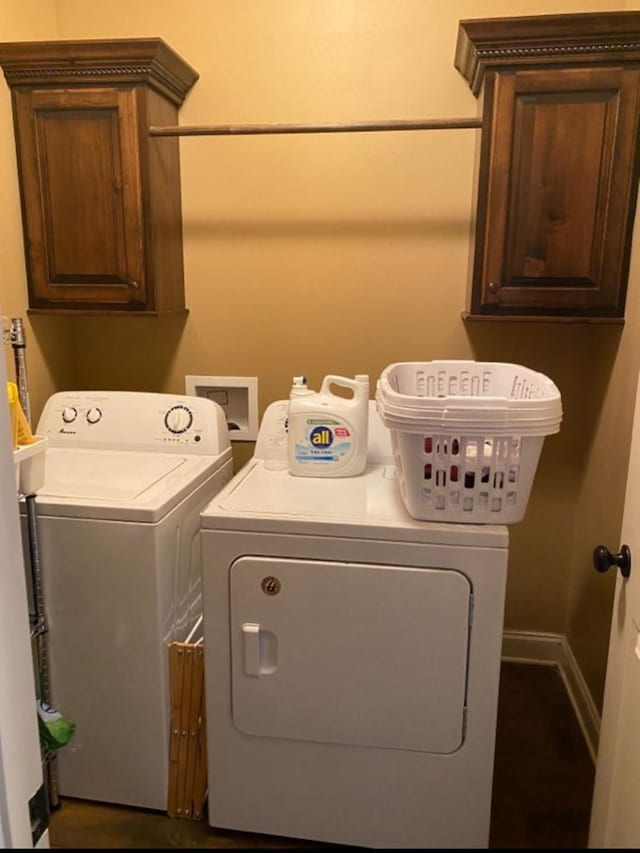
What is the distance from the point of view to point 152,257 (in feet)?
7.16

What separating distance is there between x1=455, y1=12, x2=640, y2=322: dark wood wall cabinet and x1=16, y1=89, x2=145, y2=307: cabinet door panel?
1.10 m

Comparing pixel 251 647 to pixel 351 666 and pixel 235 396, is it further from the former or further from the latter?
pixel 235 396

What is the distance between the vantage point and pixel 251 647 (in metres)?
1.61

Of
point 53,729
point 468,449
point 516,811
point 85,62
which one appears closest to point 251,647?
point 53,729

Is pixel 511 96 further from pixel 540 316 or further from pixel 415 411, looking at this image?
pixel 415 411

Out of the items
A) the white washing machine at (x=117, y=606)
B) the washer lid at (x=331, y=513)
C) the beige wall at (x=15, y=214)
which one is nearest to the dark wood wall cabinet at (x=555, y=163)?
the washer lid at (x=331, y=513)

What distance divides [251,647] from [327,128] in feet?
5.11

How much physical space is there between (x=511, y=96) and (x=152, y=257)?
121cm

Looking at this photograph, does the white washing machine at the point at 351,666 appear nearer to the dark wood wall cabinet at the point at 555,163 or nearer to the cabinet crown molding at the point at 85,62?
the dark wood wall cabinet at the point at 555,163

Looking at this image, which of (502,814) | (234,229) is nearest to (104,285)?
(234,229)

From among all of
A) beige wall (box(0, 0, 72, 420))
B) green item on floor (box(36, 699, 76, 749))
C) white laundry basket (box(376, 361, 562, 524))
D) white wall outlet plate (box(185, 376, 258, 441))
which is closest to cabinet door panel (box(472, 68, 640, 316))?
white laundry basket (box(376, 361, 562, 524))

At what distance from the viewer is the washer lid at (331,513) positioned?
151 cm

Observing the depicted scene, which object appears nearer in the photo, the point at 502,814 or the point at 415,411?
the point at 415,411

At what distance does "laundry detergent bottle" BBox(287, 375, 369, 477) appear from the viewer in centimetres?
187
